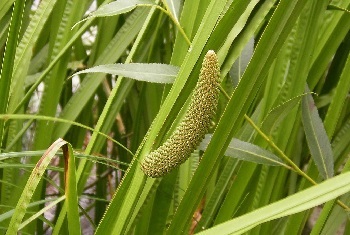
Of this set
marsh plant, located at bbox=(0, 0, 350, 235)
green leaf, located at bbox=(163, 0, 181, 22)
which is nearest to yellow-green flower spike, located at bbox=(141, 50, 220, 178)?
marsh plant, located at bbox=(0, 0, 350, 235)

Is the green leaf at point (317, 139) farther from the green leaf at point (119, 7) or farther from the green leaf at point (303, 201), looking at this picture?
the green leaf at point (303, 201)

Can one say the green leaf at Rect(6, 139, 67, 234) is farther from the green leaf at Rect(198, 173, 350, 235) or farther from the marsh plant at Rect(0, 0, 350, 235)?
the green leaf at Rect(198, 173, 350, 235)

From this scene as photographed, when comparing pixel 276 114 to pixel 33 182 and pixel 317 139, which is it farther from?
pixel 33 182

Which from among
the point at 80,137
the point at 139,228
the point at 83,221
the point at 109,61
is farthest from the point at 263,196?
the point at 83,221

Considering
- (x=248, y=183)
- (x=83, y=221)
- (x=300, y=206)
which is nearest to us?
(x=300, y=206)

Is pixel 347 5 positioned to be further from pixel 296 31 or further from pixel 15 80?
pixel 15 80

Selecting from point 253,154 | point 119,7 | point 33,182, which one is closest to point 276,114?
point 253,154

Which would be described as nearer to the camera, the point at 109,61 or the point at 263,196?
the point at 263,196
